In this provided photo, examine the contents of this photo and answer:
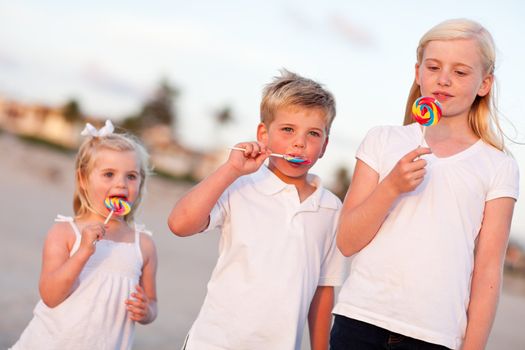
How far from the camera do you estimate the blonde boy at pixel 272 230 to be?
348 centimetres

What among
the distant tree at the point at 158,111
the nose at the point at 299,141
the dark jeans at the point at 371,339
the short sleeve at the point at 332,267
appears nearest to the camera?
the dark jeans at the point at 371,339

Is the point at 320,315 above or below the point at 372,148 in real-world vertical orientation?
below

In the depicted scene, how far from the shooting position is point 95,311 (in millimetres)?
4113

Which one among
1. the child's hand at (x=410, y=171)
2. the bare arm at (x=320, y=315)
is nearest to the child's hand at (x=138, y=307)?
the bare arm at (x=320, y=315)

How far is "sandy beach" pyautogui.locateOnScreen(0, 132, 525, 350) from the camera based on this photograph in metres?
9.04

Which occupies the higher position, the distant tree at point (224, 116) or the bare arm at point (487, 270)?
the distant tree at point (224, 116)

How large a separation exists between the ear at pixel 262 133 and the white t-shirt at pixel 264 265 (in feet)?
0.61

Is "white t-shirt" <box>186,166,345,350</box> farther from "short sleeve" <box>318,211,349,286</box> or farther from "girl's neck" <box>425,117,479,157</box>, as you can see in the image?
"girl's neck" <box>425,117,479,157</box>

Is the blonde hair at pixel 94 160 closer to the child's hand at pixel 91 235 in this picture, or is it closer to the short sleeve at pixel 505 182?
the child's hand at pixel 91 235

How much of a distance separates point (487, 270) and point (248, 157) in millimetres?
1186

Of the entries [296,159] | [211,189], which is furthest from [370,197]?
[211,189]

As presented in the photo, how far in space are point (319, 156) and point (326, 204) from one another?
24 cm

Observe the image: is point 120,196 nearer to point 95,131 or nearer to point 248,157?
point 95,131

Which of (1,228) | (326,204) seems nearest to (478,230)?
(326,204)
